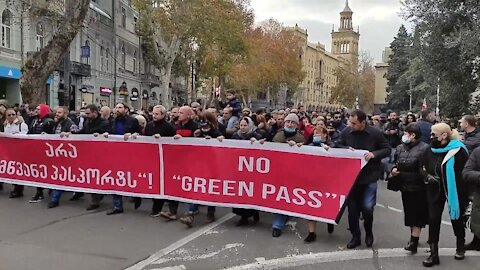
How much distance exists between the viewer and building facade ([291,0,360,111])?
119125mm

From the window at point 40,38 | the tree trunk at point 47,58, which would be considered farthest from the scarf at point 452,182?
the window at point 40,38

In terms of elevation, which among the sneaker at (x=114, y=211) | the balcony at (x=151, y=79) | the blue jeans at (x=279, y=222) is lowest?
the sneaker at (x=114, y=211)

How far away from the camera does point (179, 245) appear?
6656 millimetres

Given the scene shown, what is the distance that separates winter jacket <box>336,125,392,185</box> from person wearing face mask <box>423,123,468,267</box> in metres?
0.69

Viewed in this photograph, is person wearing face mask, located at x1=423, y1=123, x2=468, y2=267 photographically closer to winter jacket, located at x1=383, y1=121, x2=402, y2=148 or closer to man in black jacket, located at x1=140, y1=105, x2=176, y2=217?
man in black jacket, located at x1=140, y1=105, x2=176, y2=217

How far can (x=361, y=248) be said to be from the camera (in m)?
6.73

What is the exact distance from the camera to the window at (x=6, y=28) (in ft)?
91.0

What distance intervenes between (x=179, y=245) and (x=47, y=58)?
11.7 metres

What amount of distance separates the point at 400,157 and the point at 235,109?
5333 millimetres

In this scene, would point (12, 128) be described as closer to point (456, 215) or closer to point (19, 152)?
point (19, 152)

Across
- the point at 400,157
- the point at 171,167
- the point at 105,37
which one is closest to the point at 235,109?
the point at 171,167

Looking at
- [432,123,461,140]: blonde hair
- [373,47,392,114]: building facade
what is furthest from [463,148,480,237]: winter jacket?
[373,47,392,114]: building facade

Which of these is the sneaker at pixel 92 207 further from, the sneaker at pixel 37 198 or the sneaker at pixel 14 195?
the sneaker at pixel 14 195

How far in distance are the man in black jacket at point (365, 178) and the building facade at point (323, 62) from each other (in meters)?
97.5
